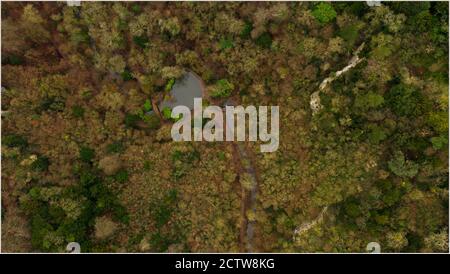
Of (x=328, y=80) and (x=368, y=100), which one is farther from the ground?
(x=328, y=80)

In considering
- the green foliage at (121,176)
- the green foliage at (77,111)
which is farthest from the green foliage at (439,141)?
the green foliage at (77,111)

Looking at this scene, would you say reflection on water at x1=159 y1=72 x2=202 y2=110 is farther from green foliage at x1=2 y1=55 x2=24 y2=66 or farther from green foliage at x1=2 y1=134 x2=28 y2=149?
green foliage at x1=2 y1=55 x2=24 y2=66

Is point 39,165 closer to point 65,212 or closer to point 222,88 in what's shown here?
point 65,212

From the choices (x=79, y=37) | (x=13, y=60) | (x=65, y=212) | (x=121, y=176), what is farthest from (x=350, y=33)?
(x=13, y=60)

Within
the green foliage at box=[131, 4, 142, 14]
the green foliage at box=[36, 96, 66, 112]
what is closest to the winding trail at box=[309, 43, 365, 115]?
the green foliage at box=[131, 4, 142, 14]

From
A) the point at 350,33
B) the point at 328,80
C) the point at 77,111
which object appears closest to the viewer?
the point at 350,33

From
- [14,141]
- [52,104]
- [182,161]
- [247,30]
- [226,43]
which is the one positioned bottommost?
[182,161]

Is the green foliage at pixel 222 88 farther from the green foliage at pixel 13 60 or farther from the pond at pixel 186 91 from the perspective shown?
the green foliage at pixel 13 60

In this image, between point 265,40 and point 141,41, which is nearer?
Answer: point 265,40
